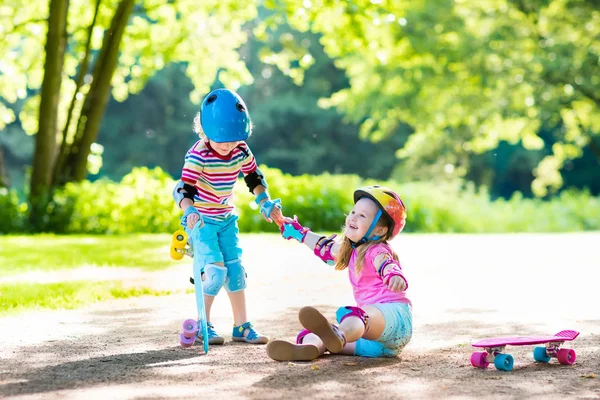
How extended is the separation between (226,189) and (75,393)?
6.08 ft

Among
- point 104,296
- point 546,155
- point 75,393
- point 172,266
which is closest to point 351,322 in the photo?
point 75,393

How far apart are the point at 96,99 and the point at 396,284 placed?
13092 millimetres

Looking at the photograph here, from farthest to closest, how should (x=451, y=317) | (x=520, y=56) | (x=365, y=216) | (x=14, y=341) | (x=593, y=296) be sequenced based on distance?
(x=520, y=56), (x=593, y=296), (x=451, y=317), (x=14, y=341), (x=365, y=216)

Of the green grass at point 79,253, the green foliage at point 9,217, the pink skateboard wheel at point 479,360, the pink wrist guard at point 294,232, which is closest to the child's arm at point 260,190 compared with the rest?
the pink wrist guard at point 294,232

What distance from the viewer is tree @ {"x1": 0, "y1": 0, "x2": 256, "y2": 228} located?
1609 centimetres

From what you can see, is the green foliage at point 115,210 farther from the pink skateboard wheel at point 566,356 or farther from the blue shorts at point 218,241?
the pink skateboard wheel at point 566,356

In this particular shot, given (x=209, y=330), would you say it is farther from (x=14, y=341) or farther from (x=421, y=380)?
(x=421, y=380)

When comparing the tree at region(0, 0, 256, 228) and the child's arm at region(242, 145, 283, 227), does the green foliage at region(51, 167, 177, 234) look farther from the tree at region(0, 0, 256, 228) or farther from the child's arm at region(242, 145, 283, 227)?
the child's arm at region(242, 145, 283, 227)

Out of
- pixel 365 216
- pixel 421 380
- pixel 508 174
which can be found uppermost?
pixel 508 174

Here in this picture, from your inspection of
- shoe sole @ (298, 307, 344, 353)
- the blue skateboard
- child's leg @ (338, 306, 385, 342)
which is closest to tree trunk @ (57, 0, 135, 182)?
the blue skateboard

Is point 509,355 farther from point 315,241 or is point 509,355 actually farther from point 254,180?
point 254,180

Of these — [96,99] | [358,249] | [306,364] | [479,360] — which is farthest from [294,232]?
[96,99]

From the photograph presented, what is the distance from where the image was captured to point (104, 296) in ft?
24.6

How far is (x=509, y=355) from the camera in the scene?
172 inches
